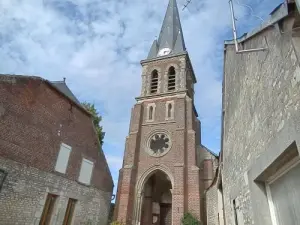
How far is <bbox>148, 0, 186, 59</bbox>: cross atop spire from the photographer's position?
23172 millimetres

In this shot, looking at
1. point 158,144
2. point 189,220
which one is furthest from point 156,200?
point 189,220

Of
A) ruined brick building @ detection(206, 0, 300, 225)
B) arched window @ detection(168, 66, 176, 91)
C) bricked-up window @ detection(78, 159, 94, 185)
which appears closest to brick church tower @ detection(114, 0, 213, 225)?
arched window @ detection(168, 66, 176, 91)

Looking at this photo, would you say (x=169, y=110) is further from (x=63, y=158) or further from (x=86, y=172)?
(x=63, y=158)

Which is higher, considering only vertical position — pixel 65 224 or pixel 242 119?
pixel 242 119

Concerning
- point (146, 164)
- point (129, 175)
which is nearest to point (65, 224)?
point (129, 175)

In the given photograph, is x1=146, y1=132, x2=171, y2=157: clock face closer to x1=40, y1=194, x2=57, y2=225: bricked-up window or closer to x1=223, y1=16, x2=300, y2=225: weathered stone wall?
x1=40, y1=194, x2=57, y2=225: bricked-up window

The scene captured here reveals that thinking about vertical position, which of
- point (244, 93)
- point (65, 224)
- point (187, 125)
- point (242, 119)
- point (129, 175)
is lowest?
point (65, 224)

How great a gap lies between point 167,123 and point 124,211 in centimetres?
704

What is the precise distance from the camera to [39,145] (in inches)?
402

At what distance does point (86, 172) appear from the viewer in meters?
12.8

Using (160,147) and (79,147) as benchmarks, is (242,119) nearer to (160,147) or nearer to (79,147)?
(79,147)

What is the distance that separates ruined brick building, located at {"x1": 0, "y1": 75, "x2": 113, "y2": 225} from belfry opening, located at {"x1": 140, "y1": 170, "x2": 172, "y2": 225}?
4.04m

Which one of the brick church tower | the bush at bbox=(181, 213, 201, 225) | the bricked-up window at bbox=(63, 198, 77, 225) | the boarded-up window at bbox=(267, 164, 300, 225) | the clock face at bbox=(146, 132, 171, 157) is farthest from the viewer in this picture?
the clock face at bbox=(146, 132, 171, 157)

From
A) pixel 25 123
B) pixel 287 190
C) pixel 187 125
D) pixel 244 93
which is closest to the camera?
pixel 287 190
